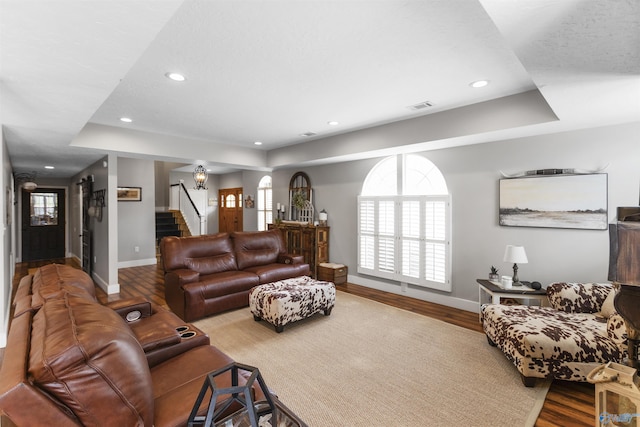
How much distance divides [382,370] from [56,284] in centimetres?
248

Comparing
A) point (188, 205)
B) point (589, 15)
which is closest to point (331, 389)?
point (589, 15)

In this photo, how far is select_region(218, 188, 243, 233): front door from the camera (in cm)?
934

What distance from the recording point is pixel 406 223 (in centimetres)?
485

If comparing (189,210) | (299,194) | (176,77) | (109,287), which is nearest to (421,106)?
(176,77)

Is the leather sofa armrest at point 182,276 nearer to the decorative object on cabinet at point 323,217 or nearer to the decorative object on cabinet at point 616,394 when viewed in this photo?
the decorative object on cabinet at point 323,217

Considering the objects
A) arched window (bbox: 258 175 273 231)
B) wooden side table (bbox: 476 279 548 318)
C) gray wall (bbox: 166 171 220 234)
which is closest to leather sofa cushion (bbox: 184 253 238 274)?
arched window (bbox: 258 175 273 231)

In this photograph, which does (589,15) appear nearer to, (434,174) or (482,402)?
(482,402)

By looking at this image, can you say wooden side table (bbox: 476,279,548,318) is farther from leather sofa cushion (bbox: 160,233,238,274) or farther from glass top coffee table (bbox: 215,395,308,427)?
leather sofa cushion (bbox: 160,233,238,274)

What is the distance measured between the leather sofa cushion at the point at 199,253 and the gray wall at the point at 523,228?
2.52 meters

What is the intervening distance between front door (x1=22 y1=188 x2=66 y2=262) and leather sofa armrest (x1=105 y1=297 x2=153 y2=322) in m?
8.19

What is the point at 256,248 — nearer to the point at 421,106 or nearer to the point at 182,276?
the point at 182,276

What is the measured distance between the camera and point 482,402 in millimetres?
2227

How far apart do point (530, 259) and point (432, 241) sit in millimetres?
1229

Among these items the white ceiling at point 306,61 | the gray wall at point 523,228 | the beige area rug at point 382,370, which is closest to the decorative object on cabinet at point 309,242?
the gray wall at point 523,228
